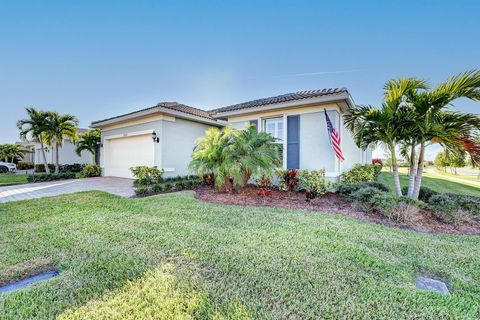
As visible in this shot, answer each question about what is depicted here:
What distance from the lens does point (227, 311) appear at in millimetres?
2084

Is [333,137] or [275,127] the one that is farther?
[275,127]

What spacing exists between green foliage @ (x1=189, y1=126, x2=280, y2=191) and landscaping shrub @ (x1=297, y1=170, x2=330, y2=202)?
1405 mm

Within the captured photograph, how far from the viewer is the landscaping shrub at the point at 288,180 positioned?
878cm

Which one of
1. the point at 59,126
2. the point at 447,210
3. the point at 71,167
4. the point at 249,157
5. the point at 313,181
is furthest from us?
the point at 71,167

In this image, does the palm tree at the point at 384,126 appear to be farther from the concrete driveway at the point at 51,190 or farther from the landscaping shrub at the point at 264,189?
the concrete driveway at the point at 51,190

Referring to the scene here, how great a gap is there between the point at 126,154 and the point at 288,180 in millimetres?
10524

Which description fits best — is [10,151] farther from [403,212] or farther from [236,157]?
[403,212]

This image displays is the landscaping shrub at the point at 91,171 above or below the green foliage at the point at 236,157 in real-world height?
below

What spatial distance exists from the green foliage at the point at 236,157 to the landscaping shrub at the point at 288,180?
1017mm

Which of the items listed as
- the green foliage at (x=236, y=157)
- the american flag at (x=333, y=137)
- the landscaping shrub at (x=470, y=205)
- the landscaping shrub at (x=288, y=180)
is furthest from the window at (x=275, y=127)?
the landscaping shrub at (x=470, y=205)

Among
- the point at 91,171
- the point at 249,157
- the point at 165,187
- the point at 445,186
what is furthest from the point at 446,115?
the point at 91,171

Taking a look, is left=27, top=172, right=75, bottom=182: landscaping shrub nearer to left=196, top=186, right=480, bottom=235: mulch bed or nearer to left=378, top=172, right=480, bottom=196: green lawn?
left=196, top=186, right=480, bottom=235: mulch bed

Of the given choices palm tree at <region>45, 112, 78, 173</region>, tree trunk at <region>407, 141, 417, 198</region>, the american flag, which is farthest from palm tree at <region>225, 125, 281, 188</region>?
palm tree at <region>45, 112, 78, 173</region>

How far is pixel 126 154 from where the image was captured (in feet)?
44.2
